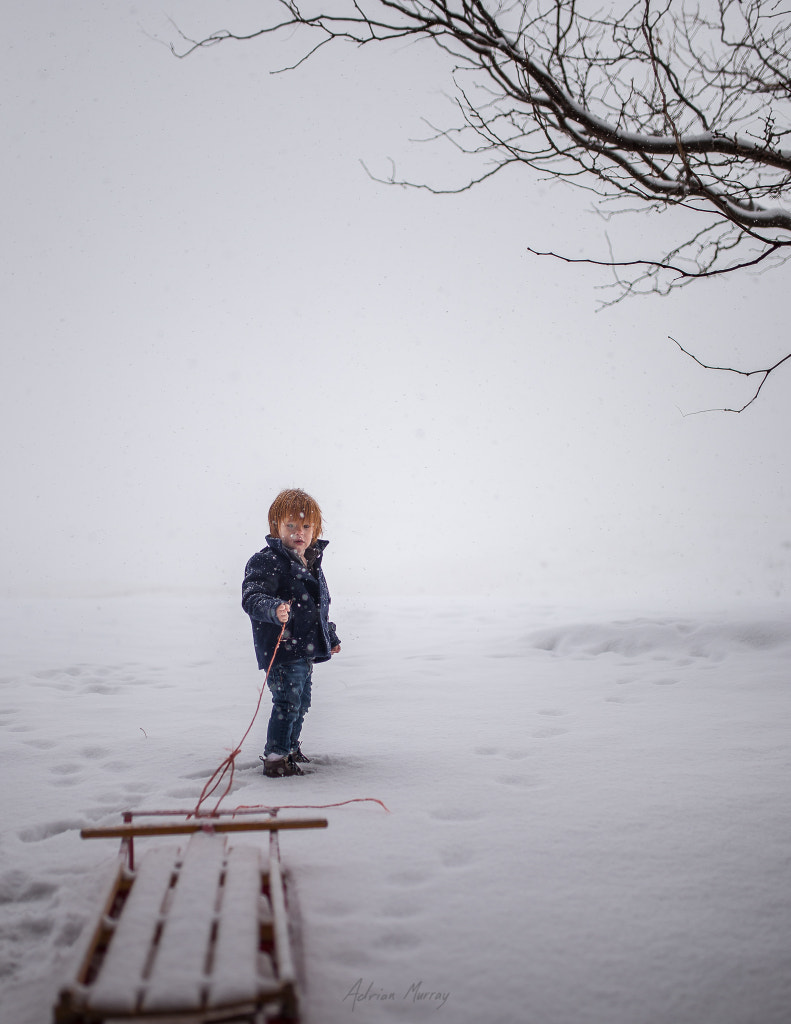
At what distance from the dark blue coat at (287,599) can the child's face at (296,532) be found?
43mm

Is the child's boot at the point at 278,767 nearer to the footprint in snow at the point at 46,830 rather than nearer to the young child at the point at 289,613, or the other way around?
the young child at the point at 289,613

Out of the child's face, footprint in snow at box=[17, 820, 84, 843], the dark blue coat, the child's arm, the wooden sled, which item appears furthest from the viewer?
the child's face

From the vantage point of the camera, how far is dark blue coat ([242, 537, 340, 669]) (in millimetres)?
3111

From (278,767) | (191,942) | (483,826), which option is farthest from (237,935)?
(278,767)

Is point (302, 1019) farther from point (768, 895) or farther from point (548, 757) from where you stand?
point (548, 757)

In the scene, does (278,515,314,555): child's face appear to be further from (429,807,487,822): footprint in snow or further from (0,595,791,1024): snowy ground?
(429,807,487,822): footprint in snow

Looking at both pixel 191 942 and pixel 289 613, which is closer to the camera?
pixel 191 942

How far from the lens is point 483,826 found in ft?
7.38

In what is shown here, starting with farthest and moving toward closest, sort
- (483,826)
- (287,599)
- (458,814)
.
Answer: (287,599), (458,814), (483,826)

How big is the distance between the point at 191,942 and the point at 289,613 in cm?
187

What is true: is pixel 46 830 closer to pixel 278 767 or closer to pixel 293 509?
pixel 278 767

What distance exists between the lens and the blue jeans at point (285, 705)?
3.07 meters
